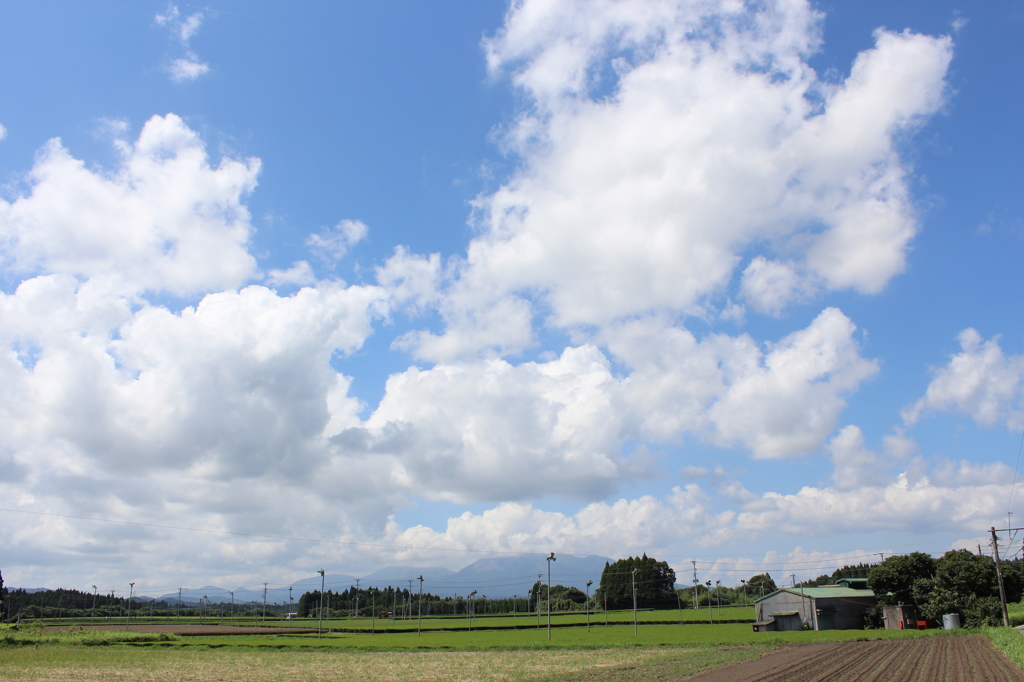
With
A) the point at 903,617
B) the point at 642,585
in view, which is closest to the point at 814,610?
the point at 903,617

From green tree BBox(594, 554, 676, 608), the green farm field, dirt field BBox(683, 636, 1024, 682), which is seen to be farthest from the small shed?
green tree BBox(594, 554, 676, 608)

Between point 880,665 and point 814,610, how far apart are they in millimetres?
50120

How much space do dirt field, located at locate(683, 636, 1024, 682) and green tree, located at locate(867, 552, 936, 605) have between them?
3091cm

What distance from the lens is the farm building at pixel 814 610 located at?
264ft

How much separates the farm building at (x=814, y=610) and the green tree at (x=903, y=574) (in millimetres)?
5160

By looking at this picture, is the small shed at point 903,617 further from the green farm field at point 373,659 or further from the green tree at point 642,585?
the green tree at point 642,585

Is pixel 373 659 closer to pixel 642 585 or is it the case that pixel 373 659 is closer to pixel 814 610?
pixel 814 610

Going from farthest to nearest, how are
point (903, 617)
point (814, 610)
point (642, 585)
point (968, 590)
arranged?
1. point (642, 585)
2. point (814, 610)
3. point (903, 617)
4. point (968, 590)

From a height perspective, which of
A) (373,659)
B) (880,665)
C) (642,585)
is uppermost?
(880,665)

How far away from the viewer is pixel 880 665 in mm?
36000

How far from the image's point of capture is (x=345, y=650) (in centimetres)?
5812

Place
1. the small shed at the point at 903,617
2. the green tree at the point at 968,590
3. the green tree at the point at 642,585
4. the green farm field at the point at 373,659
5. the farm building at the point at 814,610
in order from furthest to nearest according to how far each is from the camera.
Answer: the green tree at the point at 642,585
the farm building at the point at 814,610
the small shed at the point at 903,617
the green tree at the point at 968,590
the green farm field at the point at 373,659

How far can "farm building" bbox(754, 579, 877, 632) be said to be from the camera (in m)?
80.4

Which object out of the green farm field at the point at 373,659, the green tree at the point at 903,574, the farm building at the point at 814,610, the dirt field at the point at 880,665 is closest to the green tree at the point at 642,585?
the farm building at the point at 814,610
